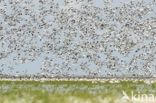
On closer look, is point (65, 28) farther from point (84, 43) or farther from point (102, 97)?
point (102, 97)

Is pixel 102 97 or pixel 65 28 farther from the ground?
pixel 102 97

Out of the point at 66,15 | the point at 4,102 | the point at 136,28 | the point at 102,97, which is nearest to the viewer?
the point at 4,102

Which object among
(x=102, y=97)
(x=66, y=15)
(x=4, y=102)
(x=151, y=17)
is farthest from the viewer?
(x=66, y=15)

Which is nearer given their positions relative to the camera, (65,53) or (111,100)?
(111,100)

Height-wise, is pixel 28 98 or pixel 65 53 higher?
pixel 28 98

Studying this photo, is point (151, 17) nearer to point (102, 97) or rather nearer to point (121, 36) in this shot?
point (121, 36)

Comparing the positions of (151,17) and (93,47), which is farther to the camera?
(93,47)

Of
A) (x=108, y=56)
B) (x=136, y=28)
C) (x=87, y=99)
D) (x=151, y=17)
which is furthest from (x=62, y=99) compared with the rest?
(x=108, y=56)

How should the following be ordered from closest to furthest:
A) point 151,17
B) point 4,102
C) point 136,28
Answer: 1. point 4,102
2. point 151,17
3. point 136,28

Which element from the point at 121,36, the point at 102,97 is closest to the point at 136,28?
the point at 121,36
